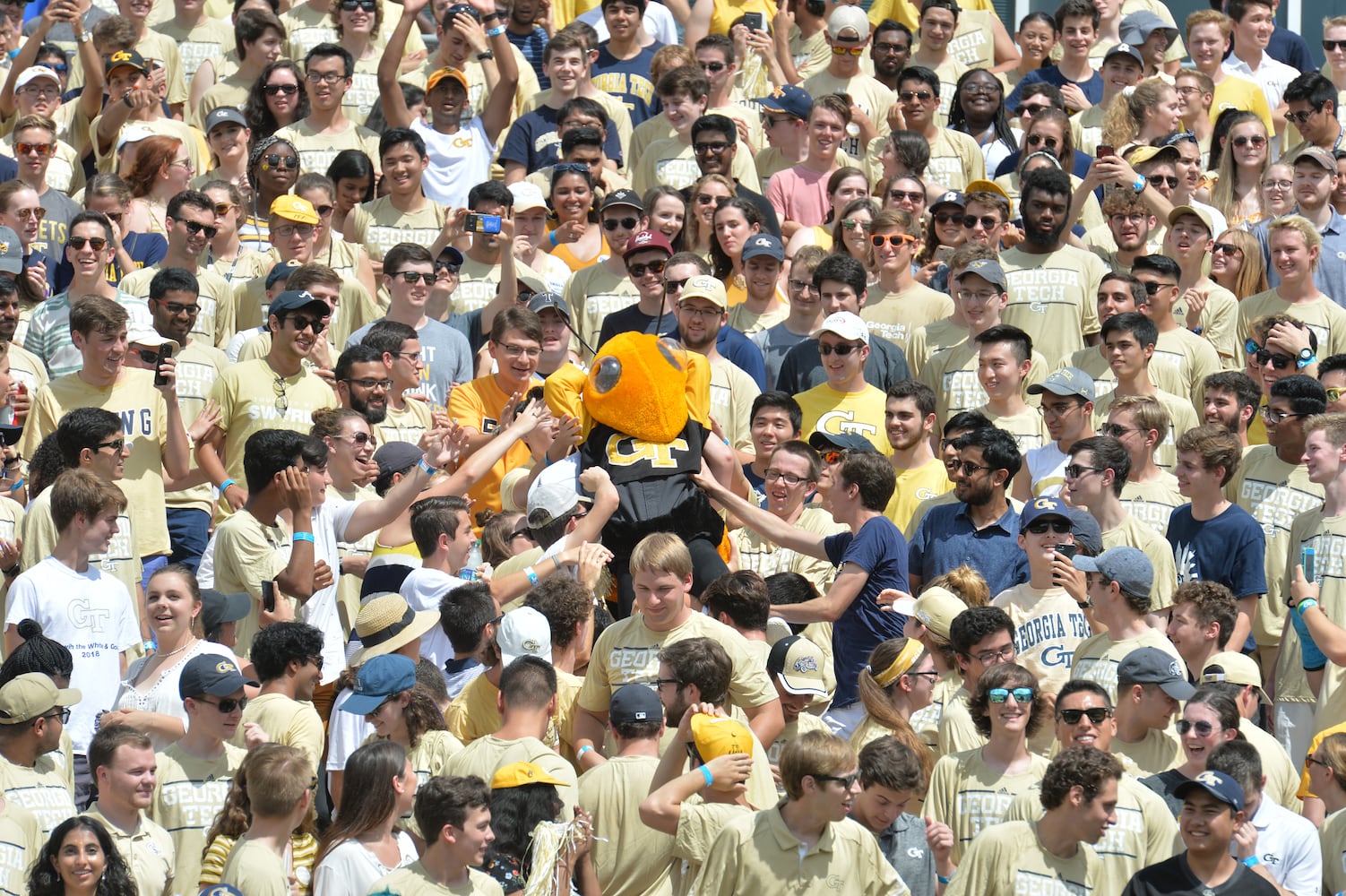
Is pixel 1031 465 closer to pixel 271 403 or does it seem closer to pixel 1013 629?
pixel 1013 629

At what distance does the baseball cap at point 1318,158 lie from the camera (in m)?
14.1

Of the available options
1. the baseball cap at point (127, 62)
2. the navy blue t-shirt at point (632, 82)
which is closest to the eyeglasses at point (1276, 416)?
the navy blue t-shirt at point (632, 82)

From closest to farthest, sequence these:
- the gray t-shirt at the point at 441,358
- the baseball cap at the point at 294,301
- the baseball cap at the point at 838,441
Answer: the baseball cap at the point at 838,441 → the baseball cap at the point at 294,301 → the gray t-shirt at the point at 441,358

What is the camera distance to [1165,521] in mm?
11008

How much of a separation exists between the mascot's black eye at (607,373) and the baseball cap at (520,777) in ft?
8.09

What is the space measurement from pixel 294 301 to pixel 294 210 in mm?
1785

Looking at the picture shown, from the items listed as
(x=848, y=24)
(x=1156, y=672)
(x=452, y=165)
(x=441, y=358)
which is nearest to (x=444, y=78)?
(x=452, y=165)

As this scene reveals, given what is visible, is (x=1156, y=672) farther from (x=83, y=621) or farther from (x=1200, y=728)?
(x=83, y=621)

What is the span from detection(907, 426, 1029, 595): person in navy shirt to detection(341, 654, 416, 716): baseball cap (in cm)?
290

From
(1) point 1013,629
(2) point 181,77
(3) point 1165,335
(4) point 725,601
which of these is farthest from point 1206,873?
(2) point 181,77

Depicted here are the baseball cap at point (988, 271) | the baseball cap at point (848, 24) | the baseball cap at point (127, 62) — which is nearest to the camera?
the baseball cap at point (988, 271)

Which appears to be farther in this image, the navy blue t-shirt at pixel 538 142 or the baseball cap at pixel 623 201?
the navy blue t-shirt at pixel 538 142

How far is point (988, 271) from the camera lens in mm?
12078

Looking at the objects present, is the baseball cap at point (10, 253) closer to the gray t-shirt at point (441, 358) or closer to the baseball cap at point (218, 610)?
the gray t-shirt at point (441, 358)
